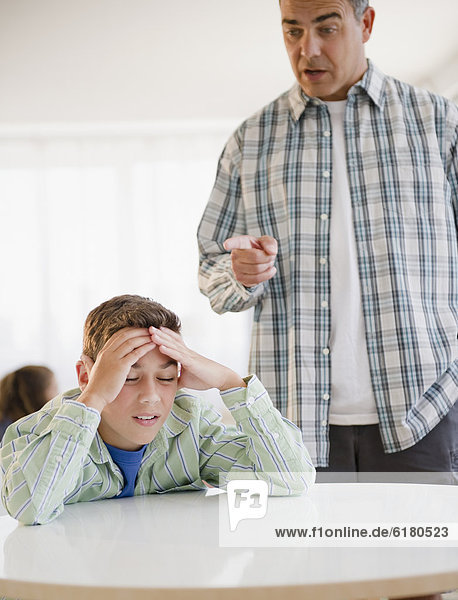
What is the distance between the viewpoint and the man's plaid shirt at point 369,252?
1645 mm

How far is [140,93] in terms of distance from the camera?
5340mm

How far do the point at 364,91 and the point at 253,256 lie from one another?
53cm

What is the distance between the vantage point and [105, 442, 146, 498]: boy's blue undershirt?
1.28 meters

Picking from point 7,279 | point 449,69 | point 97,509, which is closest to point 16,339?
point 7,279

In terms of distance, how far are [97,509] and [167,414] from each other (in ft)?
0.69

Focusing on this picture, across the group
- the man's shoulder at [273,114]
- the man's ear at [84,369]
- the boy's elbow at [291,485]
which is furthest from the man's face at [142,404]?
the man's shoulder at [273,114]

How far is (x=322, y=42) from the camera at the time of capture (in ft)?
5.67

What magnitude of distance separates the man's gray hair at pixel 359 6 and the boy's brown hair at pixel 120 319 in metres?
0.86

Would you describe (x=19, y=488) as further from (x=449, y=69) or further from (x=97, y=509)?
(x=449, y=69)

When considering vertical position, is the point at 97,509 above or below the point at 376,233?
below

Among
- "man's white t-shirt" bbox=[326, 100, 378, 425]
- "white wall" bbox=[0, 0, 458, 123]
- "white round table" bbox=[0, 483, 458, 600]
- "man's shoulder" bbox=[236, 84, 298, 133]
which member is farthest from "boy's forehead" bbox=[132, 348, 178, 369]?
"white wall" bbox=[0, 0, 458, 123]

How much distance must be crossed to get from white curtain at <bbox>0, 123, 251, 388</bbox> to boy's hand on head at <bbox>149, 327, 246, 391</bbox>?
4.77m

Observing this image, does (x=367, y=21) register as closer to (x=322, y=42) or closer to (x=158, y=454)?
(x=322, y=42)

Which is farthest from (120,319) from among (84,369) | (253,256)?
(253,256)
